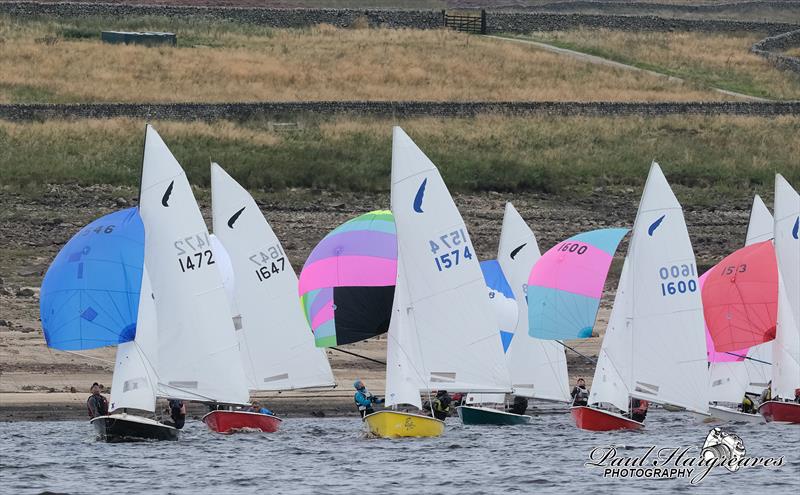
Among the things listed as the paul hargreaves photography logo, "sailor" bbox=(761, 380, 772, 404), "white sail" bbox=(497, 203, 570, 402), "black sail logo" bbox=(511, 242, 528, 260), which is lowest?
the paul hargreaves photography logo

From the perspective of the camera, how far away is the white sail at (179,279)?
102 ft

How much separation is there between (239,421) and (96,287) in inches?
175

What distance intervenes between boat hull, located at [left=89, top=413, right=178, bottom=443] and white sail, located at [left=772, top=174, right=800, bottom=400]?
40.9 feet

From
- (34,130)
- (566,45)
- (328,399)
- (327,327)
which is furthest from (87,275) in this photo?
(566,45)

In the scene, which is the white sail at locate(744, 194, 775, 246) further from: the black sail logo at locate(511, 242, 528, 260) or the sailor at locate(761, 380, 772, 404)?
the black sail logo at locate(511, 242, 528, 260)

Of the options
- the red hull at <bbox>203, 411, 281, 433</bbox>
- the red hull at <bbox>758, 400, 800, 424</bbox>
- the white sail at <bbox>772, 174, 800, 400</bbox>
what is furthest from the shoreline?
the white sail at <bbox>772, 174, 800, 400</bbox>

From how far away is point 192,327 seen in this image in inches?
1226

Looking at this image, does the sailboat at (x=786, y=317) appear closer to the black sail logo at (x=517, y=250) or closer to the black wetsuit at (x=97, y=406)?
the black sail logo at (x=517, y=250)

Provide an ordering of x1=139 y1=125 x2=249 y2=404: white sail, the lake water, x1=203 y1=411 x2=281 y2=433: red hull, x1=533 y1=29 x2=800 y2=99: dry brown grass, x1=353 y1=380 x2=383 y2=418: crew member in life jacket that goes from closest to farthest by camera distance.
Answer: the lake water → x1=139 y1=125 x2=249 y2=404: white sail → x1=353 y1=380 x2=383 y2=418: crew member in life jacket → x1=203 y1=411 x2=281 y2=433: red hull → x1=533 y1=29 x2=800 y2=99: dry brown grass

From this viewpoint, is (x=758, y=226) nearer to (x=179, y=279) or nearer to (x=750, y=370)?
(x=750, y=370)

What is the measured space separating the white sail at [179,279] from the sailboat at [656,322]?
7400 millimetres

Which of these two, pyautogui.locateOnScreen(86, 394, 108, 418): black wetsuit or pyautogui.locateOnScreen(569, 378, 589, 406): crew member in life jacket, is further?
pyautogui.locateOnScreen(569, 378, 589, 406): crew member in life jacket

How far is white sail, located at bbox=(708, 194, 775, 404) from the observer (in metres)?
36.2

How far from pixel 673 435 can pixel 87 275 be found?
40.3ft
